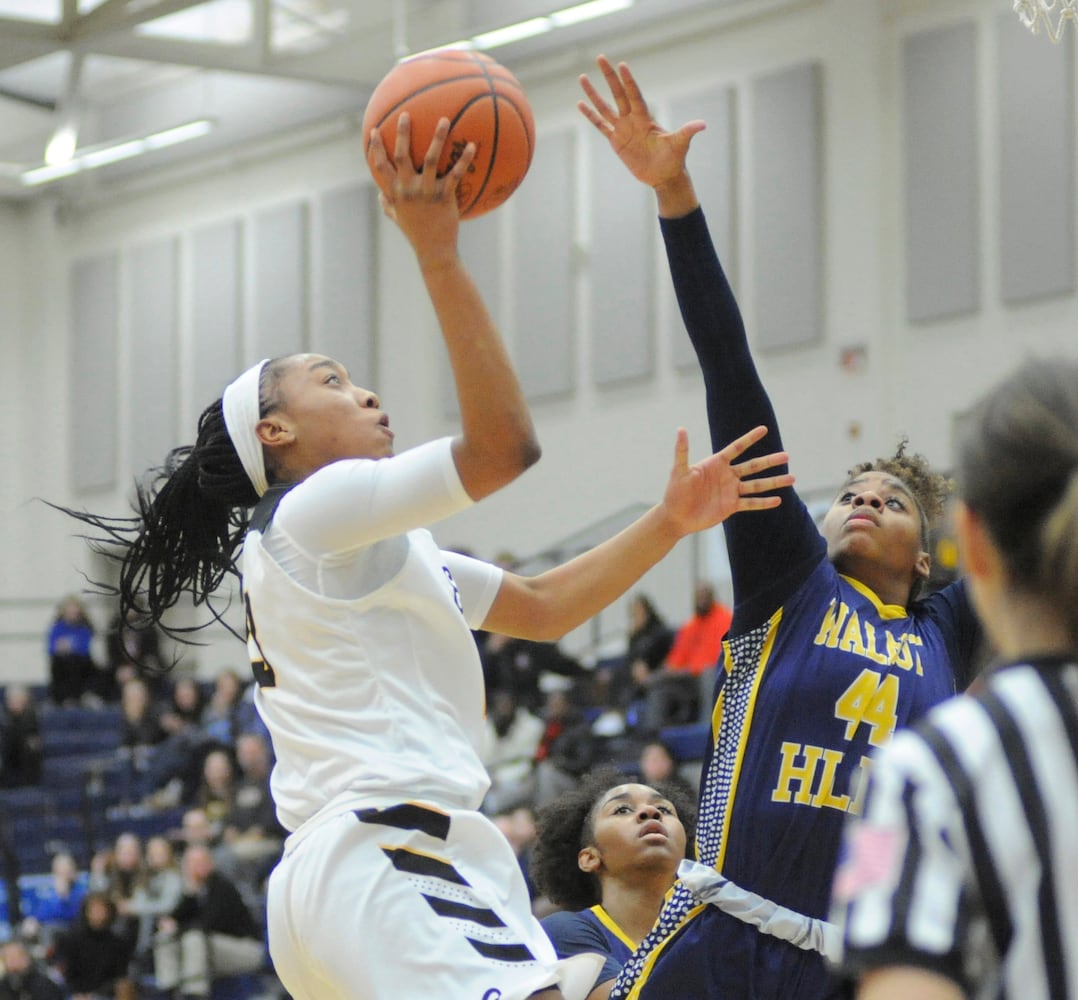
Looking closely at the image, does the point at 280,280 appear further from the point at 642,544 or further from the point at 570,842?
the point at 642,544

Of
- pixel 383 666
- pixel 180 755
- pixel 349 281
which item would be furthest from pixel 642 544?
pixel 349 281

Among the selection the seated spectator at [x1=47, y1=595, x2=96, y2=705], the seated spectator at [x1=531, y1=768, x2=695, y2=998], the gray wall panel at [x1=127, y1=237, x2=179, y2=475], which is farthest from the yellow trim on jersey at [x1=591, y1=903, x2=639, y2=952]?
the gray wall panel at [x1=127, y1=237, x2=179, y2=475]

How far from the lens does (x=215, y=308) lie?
18.9 meters

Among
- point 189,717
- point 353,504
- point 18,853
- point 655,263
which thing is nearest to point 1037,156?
point 655,263

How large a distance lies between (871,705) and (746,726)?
0.84 ft

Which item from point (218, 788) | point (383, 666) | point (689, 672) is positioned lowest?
point (218, 788)

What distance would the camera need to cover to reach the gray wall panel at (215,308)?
18734 millimetres

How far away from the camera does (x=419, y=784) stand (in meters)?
2.90

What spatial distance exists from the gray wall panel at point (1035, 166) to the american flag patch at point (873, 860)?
12.0 m

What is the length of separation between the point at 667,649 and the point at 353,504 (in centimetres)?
954

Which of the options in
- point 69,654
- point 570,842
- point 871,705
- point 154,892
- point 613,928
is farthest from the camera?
point 69,654

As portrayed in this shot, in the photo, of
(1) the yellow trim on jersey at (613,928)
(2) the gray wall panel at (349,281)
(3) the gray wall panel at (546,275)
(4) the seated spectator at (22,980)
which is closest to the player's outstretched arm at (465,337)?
(1) the yellow trim on jersey at (613,928)

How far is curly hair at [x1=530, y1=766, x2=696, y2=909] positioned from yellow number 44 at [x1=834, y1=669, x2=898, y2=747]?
147 centimetres

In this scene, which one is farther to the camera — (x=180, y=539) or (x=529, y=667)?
(x=529, y=667)
